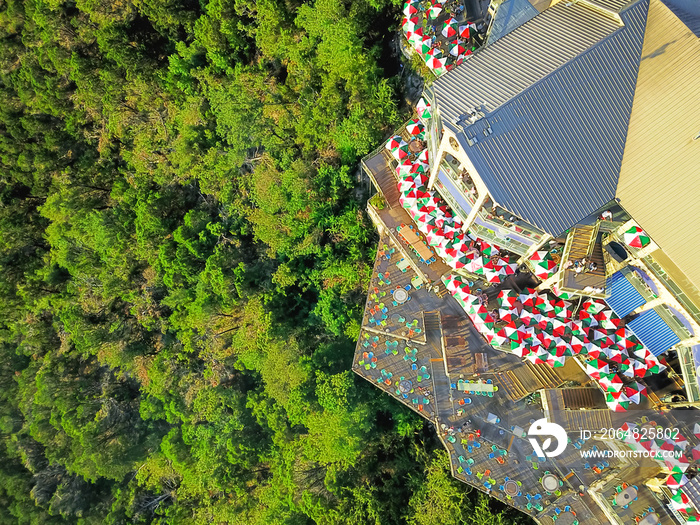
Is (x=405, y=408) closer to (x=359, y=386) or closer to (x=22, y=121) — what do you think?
(x=359, y=386)

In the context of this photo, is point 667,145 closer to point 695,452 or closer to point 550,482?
point 695,452

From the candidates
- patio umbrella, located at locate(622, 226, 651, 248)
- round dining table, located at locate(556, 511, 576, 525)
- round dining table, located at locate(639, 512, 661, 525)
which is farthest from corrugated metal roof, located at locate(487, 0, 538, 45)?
round dining table, located at locate(639, 512, 661, 525)

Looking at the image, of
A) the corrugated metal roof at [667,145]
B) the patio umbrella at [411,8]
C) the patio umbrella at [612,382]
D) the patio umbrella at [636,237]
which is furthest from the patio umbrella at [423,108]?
the patio umbrella at [612,382]

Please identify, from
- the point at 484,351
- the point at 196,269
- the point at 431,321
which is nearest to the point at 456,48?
the point at 431,321

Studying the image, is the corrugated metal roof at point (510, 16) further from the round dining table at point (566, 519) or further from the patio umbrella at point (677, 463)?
the round dining table at point (566, 519)

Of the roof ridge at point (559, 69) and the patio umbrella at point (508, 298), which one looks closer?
the roof ridge at point (559, 69)

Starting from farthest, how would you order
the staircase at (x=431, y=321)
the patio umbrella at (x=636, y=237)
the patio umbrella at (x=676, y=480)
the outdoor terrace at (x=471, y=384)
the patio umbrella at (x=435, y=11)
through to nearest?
the staircase at (x=431, y=321) → the patio umbrella at (x=435, y=11) → the outdoor terrace at (x=471, y=384) → the patio umbrella at (x=676, y=480) → the patio umbrella at (x=636, y=237)
